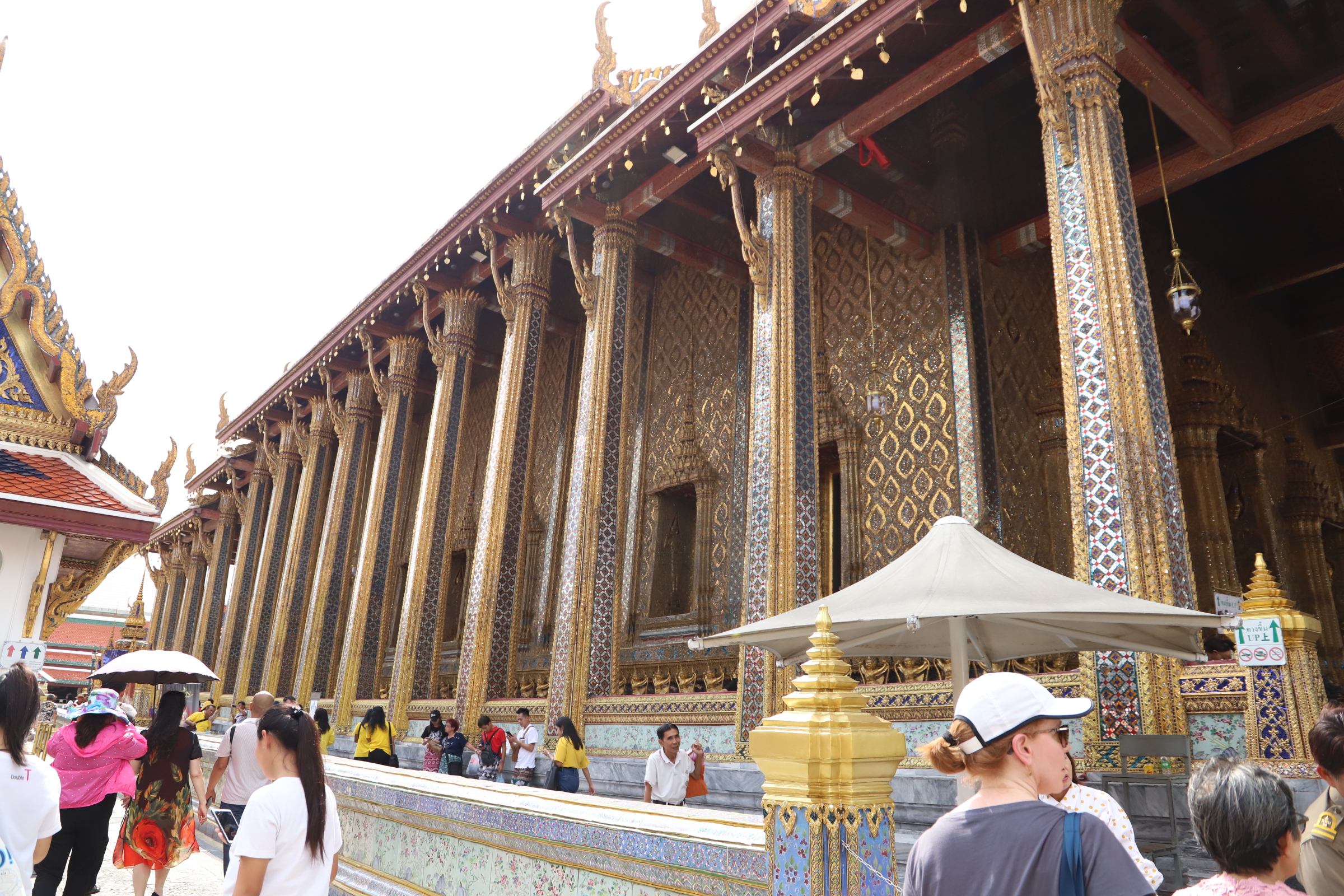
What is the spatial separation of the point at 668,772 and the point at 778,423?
9.91ft

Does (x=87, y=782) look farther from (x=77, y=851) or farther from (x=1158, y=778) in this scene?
(x=1158, y=778)

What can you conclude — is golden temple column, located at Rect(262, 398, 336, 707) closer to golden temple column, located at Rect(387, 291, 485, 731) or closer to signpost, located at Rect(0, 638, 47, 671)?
golden temple column, located at Rect(387, 291, 485, 731)

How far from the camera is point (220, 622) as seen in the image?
2288 centimetres

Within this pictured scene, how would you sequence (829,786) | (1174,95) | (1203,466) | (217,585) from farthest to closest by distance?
(217,585)
(1203,466)
(1174,95)
(829,786)

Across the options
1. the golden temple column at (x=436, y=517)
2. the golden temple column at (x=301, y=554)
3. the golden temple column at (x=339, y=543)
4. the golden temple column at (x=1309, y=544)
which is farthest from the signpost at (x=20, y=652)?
the golden temple column at (x=1309, y=544)

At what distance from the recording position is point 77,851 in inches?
175

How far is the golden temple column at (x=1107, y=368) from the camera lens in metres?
5.14

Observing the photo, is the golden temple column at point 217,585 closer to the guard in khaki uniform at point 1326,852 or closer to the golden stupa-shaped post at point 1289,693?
the golden stupa-shaped post at point 1289,693

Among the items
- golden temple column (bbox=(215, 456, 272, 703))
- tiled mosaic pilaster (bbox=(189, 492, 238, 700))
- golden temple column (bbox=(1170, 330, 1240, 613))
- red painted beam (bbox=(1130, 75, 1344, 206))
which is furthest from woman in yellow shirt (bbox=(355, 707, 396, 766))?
tiled mosaic pilaster (bbox=(189, 492, 238, 700))

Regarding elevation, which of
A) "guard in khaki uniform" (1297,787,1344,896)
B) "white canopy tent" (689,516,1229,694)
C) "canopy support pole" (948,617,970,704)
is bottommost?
"guard in khaki uniform" (1297,787,1344,896)

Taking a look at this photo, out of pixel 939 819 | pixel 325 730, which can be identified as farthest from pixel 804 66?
pixel 325 730

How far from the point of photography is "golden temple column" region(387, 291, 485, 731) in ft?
39.2

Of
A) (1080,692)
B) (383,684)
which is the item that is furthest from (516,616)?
(1080,692)

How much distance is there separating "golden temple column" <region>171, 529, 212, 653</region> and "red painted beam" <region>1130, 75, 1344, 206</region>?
25169mm
